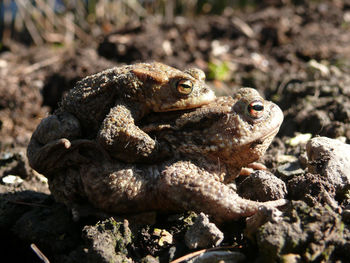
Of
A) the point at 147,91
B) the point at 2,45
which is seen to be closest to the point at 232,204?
the point at 147,91

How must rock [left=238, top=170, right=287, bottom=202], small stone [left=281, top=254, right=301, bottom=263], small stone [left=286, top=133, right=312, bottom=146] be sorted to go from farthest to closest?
small stone [left=286, top=133, right=312, bottom=146], rock [left=238, top=170, right=287, bottom=202], small stone [left=281, top=254, right=301, bottom=263]

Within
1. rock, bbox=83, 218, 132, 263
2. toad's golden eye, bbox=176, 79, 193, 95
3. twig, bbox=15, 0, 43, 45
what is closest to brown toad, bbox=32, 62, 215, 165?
toad's golden eye, bbox=176, 79, 193, 95

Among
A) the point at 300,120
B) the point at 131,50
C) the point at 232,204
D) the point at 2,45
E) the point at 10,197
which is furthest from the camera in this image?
the point at 2,45

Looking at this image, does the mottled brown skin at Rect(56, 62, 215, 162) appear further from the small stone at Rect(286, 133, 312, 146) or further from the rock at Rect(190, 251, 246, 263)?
the small stone at Rect(286, 133, 312, 146)

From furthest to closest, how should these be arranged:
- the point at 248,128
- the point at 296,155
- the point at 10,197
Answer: the point at 296,155, the point at 10,197, the point at 248,128

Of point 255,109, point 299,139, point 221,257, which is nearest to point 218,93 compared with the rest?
point 299,139

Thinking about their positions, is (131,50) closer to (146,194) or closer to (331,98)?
(331,98)

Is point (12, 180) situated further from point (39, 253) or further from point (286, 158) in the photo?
point (286, 158)
